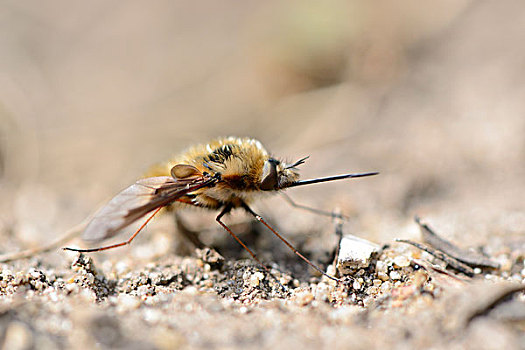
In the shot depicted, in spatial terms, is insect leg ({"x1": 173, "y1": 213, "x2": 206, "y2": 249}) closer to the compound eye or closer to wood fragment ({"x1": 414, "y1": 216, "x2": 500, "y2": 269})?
the compound eye

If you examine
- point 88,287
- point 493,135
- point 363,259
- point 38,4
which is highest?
point 38,4

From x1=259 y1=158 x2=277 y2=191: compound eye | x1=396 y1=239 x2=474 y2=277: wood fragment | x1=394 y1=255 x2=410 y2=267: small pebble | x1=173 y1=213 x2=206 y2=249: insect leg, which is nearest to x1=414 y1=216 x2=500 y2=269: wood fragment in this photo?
x1=396 y1=239 x2=474 y2=277: wood fragment

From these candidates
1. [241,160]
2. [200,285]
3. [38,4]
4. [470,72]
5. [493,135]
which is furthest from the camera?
[38,4]

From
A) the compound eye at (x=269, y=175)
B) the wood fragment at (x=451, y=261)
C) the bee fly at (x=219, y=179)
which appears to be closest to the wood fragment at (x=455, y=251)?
the wood fragment at (x=451, y=261)

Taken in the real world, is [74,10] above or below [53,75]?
above

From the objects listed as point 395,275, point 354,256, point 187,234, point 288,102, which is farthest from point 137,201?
point 288,102

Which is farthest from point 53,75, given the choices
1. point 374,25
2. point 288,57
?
point 374,25

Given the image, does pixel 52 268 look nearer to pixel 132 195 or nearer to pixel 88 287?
pixel 88 287

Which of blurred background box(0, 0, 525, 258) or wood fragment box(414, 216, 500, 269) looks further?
blurred background box(0, 0, 525, 258)
